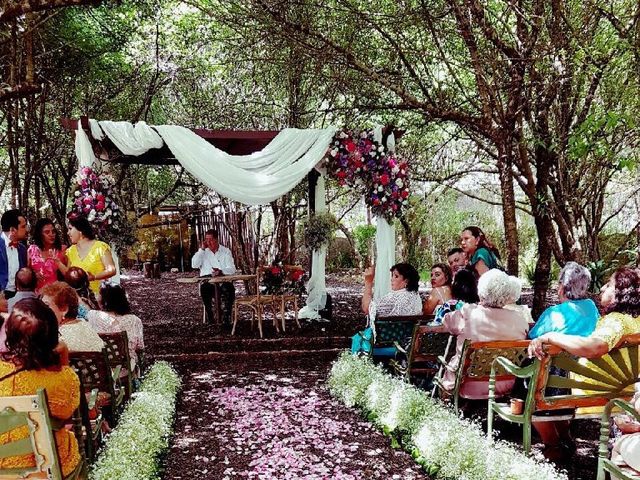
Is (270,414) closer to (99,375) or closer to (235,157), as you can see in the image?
(99,375)

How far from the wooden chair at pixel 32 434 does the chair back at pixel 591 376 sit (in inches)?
95.9

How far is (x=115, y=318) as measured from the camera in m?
5.05

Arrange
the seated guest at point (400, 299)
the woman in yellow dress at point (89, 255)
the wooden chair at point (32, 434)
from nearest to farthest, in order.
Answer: the wooden chair at point (32, 434) < the seated guest at point (400, 299) < the woman in yellow dress at point (89, 255)

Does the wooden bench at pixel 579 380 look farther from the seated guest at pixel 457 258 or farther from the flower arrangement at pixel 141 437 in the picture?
the seated guest at pixel 457 258

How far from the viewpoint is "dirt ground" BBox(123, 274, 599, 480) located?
13.5 ft

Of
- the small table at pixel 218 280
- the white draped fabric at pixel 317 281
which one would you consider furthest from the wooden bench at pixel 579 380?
the white draped fabric at pixel 317 281

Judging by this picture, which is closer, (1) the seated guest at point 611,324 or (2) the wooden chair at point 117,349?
(1) the seated guest at point 611,324

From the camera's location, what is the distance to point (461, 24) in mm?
6250

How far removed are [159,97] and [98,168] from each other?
736 cm

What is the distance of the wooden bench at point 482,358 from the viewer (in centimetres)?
399

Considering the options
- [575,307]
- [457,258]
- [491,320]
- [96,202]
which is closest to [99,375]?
[491,320]

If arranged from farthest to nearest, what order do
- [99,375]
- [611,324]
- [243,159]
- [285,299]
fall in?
[285,299] < [243,159] < [99,375] < [611,324]

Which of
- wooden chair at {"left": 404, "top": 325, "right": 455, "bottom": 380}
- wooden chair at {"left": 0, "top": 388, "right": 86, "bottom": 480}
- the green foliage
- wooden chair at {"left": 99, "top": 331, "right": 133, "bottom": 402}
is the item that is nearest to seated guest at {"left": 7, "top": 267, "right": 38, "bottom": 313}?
wooden chair at {"left": 99, "top": 331, "right": 133, "bottom": 402}

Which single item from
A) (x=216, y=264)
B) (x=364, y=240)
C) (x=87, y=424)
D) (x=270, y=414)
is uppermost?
(x=364, y=240)
